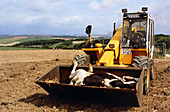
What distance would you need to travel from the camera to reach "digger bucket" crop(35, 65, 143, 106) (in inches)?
194

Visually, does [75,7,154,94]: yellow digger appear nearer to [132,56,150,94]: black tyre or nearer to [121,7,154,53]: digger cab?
[121,7,154,53]: digger cab

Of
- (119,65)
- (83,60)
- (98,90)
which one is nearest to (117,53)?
(119,65)

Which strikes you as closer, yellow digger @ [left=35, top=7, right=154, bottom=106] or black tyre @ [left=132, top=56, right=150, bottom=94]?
yellow digger @ [left=35, top=7, right=154, bottom=106]

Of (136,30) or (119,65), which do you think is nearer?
(119,65)

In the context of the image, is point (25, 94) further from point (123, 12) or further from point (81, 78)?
point (123, 12)

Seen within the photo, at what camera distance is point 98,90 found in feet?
16.6

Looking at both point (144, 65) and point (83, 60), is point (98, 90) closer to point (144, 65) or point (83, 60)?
point (144, 65)

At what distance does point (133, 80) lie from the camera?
5660 millimetres

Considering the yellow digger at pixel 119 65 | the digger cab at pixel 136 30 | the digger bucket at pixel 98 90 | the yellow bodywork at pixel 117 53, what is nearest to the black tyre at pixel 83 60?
the yellow digger at pixel 119 65

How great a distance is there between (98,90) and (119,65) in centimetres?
236

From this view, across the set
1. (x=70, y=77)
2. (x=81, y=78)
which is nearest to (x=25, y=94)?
(x=70, y=77)

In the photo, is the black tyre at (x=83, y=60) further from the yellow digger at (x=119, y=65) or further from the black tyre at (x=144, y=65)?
the black tyre at (x=144, y=65)

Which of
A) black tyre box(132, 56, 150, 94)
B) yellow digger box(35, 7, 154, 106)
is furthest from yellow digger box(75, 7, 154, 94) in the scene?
black tyre box(132, 56, 150, 94)

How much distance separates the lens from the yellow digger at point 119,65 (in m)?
5.18
